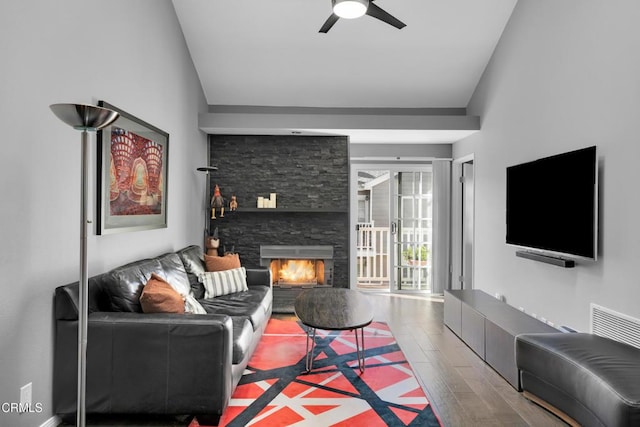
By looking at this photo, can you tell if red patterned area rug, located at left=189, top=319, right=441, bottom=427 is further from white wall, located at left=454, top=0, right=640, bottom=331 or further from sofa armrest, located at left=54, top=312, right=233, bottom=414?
white wall, located at left=454, top=0, right=640, bottom=331

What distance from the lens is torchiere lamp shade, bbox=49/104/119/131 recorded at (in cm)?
184

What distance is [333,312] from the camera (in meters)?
3.35

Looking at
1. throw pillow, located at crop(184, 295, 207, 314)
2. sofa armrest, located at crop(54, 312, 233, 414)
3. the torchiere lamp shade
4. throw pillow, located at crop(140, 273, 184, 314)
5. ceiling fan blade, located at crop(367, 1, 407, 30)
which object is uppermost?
ceiling fan blade, located at crop(367, 1, 407, 30)

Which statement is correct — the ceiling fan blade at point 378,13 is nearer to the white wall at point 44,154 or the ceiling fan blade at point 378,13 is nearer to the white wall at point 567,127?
the white wall at point 567,127

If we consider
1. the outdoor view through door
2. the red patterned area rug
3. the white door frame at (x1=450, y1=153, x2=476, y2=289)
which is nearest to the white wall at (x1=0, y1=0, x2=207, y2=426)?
the red patterned area rug

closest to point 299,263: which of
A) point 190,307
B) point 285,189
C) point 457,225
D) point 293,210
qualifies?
point 293,210

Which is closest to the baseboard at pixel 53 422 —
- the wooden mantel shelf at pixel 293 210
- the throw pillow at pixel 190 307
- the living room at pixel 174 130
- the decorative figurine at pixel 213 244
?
the living room at pixel 174 130

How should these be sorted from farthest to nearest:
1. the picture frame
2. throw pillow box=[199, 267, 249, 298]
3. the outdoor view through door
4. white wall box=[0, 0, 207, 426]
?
the outdoor view through door < throw pillow box=[199, 267, 249, 298] < the picture frame < white wall box=[0, 0, 207, 426]

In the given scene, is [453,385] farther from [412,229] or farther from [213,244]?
[412,229]

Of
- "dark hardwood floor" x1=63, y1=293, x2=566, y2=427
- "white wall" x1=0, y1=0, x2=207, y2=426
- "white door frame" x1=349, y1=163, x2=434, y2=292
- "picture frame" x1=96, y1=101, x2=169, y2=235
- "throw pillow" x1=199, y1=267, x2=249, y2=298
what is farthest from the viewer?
"white door frame" x1=349, y1=163, x2=434, y2=292

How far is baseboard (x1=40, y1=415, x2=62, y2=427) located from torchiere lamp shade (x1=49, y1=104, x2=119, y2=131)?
63.8 inches

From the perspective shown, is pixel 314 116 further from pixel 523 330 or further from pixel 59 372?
pixel 59 372

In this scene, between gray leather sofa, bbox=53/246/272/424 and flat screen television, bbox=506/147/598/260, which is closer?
gray leather sofa, bbox=53/246/272/424

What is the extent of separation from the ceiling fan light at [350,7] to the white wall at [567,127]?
1704 mm
